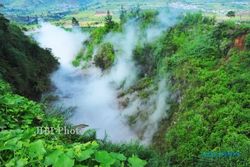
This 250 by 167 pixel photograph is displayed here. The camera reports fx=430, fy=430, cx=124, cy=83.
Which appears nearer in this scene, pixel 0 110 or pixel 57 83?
pixel 0 110

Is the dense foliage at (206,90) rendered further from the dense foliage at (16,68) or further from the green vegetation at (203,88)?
the dense foliage at (16,68)

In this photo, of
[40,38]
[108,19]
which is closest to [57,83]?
[108,19]

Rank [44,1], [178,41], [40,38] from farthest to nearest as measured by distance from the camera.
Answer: [44,1] → [40,38] → [178,41]

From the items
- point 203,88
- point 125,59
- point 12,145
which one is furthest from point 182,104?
point 12,145

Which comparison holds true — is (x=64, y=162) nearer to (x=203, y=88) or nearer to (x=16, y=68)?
(x=203, y=88)

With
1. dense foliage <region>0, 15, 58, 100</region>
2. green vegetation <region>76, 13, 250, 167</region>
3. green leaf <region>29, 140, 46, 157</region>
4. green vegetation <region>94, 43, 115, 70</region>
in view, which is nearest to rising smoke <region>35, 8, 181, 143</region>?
green vegetation <region>94, 43, 115, 70</region>

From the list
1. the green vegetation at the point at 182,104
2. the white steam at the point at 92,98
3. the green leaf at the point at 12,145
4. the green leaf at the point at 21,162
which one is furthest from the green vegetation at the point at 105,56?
the green leaf at the point at 21,162

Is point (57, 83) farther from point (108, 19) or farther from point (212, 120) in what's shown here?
point (212, 120)
